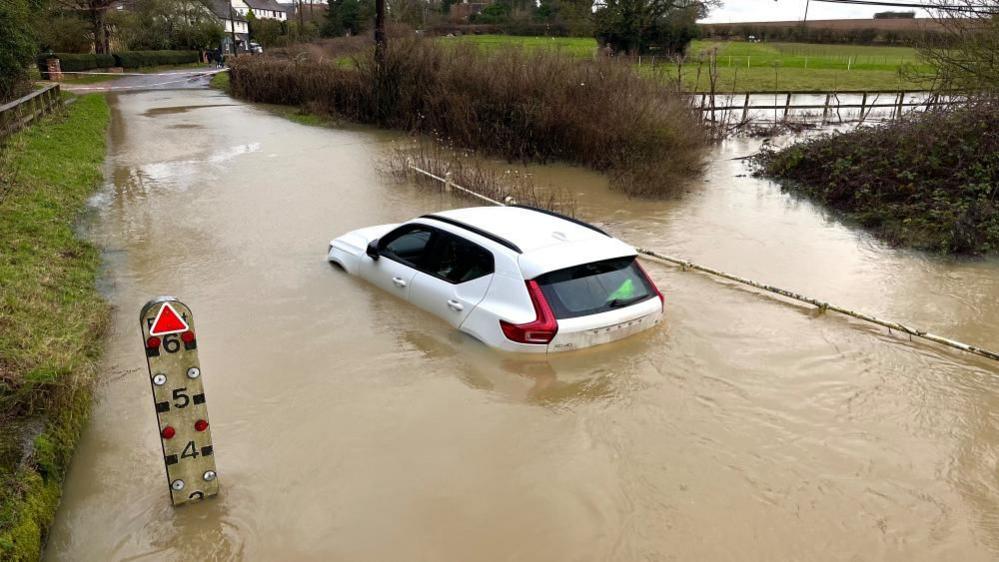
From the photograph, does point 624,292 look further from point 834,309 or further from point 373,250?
point 373,250

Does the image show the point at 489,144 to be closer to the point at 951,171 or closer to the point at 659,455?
the point at 951,171

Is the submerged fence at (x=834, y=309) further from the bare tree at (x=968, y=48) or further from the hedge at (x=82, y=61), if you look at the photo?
the hedge at (x=82, y=61)

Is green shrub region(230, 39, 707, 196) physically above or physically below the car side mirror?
above

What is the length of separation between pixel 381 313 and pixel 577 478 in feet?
12.2

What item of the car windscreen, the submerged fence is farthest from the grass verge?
the car windscreen

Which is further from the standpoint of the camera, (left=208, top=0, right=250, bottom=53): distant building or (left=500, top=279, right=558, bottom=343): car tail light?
(left=208, top=0, right=250, bottom=53): distant building

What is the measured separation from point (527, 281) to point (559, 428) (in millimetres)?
1425

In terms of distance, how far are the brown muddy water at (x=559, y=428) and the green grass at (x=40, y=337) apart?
0.92 ft

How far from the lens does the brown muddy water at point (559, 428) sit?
4.89m

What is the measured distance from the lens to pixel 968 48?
15469 mm

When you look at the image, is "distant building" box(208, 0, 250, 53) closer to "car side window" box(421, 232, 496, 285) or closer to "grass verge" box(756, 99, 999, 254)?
"grass verge" box(756, 99, 999, 254)

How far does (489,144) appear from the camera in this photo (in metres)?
19.6

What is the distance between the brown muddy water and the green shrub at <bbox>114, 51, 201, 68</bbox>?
47284 mm

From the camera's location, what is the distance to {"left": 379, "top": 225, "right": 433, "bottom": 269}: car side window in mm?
8273
